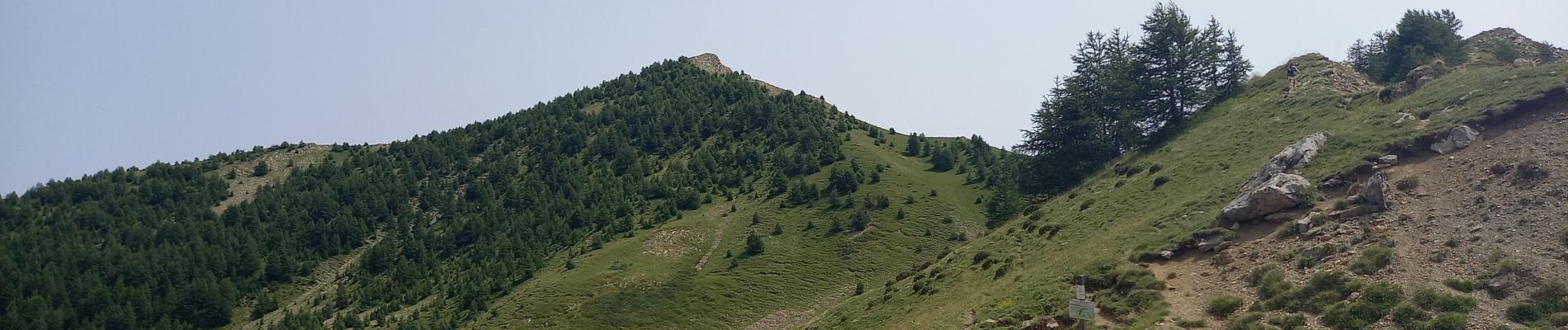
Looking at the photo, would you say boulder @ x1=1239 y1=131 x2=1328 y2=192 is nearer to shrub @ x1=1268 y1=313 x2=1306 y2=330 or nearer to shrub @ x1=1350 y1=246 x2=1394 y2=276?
shrub @ x1=1350 y1=246 x2=1394 y2=276

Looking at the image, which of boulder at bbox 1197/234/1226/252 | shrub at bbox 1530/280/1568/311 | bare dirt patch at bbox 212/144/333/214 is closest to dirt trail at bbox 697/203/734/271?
boulder at bbox 1197/234/1226/252

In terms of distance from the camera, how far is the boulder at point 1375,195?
36188 mm

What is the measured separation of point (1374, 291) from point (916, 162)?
9438 cm

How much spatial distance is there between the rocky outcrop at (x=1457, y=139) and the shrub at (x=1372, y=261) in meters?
11.2

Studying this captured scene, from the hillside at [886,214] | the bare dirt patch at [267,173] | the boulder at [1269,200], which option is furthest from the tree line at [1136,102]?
the bare dirt patch at [267,173]

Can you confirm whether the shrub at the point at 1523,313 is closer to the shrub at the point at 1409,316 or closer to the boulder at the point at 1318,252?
the shrub at the point at 1409,316

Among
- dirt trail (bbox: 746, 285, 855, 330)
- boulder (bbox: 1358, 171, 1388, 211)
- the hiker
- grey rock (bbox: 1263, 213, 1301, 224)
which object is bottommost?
dirt trail (bbox: 746, 285, 855, 330)

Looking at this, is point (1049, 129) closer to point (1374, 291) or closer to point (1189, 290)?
point (1189, 290)

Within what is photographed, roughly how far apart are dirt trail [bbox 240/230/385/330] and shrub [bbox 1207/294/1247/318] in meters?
92.2

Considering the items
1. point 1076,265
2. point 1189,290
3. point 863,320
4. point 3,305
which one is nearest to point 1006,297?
point 1076,265

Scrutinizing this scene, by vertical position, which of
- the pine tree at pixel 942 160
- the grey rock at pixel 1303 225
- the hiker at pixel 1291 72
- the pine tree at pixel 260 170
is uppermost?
the pine tree at pixel 260 170

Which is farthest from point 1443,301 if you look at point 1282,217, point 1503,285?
point 1282,217

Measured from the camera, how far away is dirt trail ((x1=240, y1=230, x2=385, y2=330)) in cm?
10038

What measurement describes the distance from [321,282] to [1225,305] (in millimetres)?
108482
